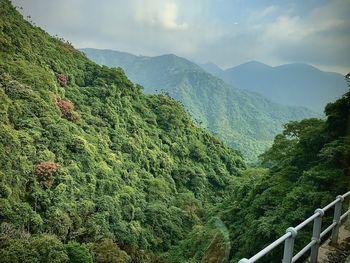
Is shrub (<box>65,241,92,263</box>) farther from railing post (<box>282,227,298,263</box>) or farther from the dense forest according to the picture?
railing post (<box>282,227,298,263</box>)

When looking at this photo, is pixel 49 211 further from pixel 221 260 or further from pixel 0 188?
pixel 221 260

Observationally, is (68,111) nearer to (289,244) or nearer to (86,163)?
(86,163)

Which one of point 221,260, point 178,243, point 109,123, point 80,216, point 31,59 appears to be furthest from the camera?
point 109,123

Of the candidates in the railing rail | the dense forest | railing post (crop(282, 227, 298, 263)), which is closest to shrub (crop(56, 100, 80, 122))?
the dense forest

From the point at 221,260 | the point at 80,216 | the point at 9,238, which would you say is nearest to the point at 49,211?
the point at 80,216

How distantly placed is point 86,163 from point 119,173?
441 cm

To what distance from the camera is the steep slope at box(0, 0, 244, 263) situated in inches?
942

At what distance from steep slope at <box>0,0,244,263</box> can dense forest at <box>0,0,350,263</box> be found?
10 cm

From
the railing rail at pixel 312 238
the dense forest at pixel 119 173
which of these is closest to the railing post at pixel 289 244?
the railing rail at pixel 312 238

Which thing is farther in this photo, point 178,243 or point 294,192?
point 178,243

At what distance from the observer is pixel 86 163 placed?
32250 mm

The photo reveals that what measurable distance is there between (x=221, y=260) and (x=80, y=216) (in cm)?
1210

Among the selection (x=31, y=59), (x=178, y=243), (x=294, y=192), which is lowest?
(x=178, y=243)

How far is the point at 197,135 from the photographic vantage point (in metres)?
53.8
